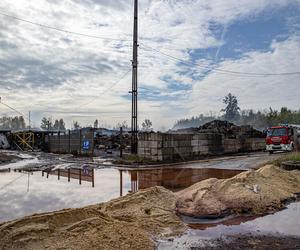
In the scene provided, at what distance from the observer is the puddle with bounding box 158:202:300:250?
6.23 metres

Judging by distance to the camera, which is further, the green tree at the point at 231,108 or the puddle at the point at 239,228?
the green tree at the point at 231,108

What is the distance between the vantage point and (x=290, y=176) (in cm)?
1240

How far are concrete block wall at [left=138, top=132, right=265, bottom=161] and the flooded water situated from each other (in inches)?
223

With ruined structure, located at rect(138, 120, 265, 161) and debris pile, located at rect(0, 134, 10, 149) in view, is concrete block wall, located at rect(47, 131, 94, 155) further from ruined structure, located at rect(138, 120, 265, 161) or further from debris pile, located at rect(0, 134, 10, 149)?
debris pile, located at rect(0, 134, 10, 149)

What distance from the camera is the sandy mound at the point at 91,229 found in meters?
5.59

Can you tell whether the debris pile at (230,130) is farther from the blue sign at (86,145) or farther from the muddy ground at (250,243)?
the muddy ground at (250,243)

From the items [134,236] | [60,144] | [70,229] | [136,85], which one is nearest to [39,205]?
[70,229]

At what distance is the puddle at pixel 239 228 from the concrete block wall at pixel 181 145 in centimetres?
1373

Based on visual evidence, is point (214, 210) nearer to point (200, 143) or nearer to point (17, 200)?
point (17, 200)

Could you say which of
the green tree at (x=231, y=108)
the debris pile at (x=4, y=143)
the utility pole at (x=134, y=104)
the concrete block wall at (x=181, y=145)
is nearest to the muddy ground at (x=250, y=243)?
the concrete block wall at (x=181, y=145)

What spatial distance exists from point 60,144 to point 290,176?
27332mm

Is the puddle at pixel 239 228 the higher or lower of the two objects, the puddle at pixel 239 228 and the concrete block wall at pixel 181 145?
the lower

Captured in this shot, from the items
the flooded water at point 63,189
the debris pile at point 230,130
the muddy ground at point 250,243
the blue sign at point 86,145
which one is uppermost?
the debris pile at point 230,130

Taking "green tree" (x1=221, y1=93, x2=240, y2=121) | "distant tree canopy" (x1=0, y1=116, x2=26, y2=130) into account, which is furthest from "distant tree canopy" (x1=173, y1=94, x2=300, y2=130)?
"distant tree canopy" (x1=0, y1=116, x2=26, y2=130)
